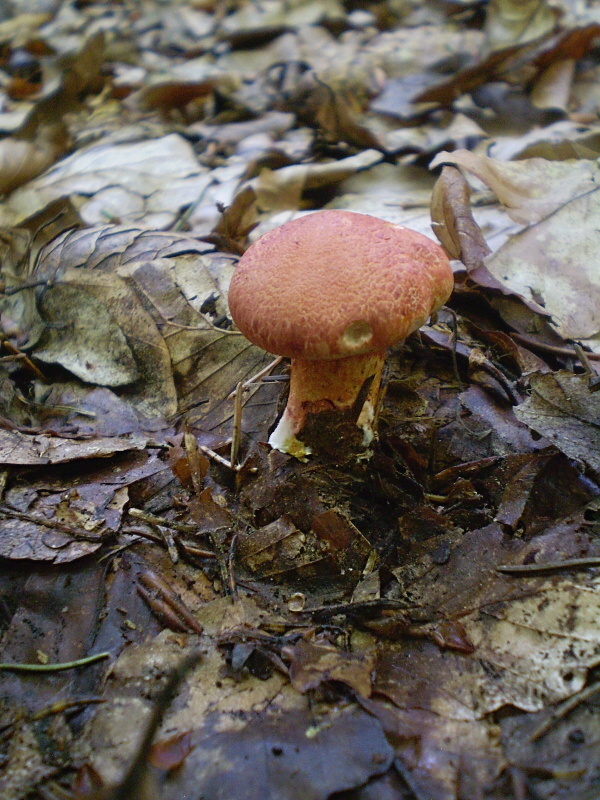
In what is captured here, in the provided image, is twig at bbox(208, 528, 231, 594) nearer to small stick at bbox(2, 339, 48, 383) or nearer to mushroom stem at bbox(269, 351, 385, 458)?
mushroom stem at bbox(269, 351, 385, 458)

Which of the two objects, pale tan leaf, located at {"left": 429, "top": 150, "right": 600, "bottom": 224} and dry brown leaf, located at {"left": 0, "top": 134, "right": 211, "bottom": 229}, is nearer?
pale tan leaf, located at {"left": 429, "top": 150, "right": 600, "bottom": 224}

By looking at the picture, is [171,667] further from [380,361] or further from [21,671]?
[380,361]

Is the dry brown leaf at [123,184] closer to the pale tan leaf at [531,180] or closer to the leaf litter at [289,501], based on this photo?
the leaf litter at [289,501]

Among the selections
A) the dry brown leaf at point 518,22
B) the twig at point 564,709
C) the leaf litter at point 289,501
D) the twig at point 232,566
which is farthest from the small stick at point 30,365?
the dry brown leaf at point 518,22

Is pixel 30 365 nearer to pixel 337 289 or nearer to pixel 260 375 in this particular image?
pixel 260 375

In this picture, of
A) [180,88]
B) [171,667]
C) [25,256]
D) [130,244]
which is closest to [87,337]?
[130,244]

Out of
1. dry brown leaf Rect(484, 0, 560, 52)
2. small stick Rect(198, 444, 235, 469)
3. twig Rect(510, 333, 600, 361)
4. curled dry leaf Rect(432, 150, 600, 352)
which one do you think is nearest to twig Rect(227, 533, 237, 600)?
small stick Rect(198, 444, 235, 469)
